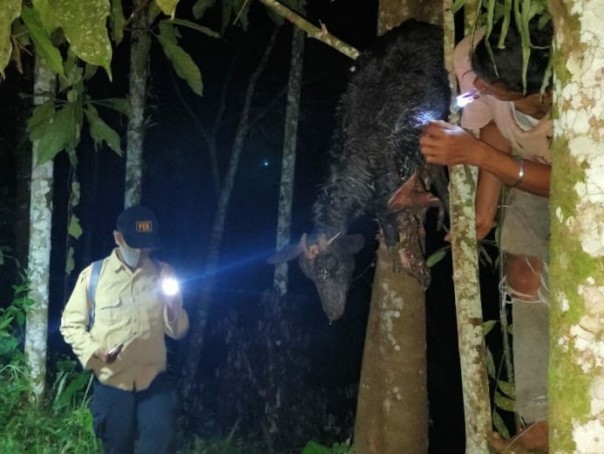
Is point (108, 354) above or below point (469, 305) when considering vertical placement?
below

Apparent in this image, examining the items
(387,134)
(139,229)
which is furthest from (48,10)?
(139,229)

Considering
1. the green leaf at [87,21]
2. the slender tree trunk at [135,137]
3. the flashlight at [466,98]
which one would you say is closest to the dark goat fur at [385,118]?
the flashlight at [466,98]

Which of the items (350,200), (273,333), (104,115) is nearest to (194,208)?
(104,115)

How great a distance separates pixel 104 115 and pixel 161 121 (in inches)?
59.0

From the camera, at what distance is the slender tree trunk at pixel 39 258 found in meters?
4.96

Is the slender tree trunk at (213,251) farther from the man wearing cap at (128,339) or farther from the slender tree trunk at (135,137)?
the man wearing cap at (128,339)

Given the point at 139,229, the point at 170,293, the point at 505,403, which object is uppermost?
the point at 139,229

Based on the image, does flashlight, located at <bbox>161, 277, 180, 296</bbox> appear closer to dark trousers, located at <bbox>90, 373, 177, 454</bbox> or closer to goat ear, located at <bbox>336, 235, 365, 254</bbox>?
dark trousers, located at <bbox>90, 373, 177, 454</bbox>

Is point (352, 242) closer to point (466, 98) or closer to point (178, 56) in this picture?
point (466, 98)

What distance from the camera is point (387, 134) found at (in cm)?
266

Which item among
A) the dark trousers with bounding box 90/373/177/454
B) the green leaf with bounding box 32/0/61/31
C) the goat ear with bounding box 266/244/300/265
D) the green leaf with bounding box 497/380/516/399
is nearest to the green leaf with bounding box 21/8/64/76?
the green leaf with bounding box 32/0/61/31

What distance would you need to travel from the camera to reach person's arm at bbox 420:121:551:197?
2.07 m

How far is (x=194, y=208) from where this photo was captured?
12.0 metres

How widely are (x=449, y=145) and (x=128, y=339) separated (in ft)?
7.88
